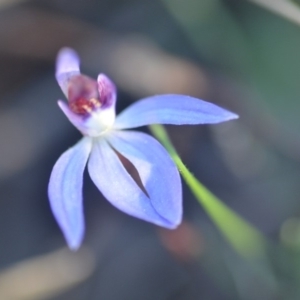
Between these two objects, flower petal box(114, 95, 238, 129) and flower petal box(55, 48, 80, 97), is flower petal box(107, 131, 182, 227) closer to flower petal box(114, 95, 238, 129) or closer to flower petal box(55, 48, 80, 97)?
flower petal box(114, 95, 238, 129)

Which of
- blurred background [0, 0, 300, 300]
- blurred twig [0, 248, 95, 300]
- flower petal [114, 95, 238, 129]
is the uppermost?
flower petal [114, 95, 238, 129]

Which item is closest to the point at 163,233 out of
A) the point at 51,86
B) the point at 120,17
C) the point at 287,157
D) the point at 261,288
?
the point at 261,288

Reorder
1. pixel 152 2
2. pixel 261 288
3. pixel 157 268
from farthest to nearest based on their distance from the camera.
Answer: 1. pixel 152 2
2. pixel 157 268
3. pixel 261 288

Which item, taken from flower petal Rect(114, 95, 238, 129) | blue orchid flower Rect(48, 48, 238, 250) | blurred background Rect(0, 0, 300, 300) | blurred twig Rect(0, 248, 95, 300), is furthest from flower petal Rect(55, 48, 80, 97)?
blurred twig Rect(0, 248, 95, 300)

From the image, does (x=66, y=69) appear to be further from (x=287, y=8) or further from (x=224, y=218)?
(x=287, y=8)

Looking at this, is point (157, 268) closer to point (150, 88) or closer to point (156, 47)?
point (150, 88)

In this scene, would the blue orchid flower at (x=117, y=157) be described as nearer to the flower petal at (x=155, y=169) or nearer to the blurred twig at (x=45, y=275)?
the flower petal at (x=155, y=169)

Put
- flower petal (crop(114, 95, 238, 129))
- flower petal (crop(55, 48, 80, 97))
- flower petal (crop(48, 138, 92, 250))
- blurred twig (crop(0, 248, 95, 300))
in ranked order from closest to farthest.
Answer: flower petal (crop(48, 138, 92, 250)), flower petal (crop(114, 95, 238, 129)), flower petal (crop(55, 48, 80, 97)), blurred twig (crop(0, 248, 95, 300))
